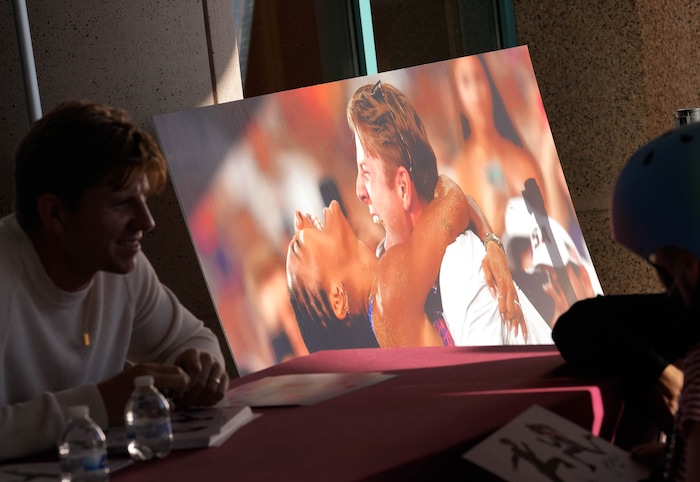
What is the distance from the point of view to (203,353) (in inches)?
85.7

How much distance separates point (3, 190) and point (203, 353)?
149 cm

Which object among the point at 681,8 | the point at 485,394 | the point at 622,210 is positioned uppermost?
the point at 681,8

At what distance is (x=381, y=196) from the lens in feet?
14.2

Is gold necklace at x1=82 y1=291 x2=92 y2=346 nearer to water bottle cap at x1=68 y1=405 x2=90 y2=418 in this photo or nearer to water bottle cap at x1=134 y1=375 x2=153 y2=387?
water bottle cap at x1=134 y1=375 x2=153 y2=387

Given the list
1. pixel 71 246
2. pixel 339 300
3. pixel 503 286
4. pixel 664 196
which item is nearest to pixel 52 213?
pixel 71 246

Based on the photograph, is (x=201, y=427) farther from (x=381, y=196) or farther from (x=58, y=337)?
(x=381, y=196)

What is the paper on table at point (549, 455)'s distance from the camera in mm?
1585

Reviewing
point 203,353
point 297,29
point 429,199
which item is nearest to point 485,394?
point 203,353

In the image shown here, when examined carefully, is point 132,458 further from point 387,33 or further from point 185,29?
point 387,33

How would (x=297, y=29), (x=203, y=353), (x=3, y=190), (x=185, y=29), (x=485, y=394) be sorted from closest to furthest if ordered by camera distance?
1. (x=485, y=394)
2. (x=203, y=353)
3. (x=3, y=190)
4. (x=185, y=29)
5. (x=297, y=29)

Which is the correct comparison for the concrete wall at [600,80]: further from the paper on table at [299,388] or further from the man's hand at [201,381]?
the man's hand at [201,381]

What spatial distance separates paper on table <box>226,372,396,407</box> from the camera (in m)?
2.12

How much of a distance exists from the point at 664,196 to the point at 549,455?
0.49 meters

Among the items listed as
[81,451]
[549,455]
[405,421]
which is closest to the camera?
[81,451]
